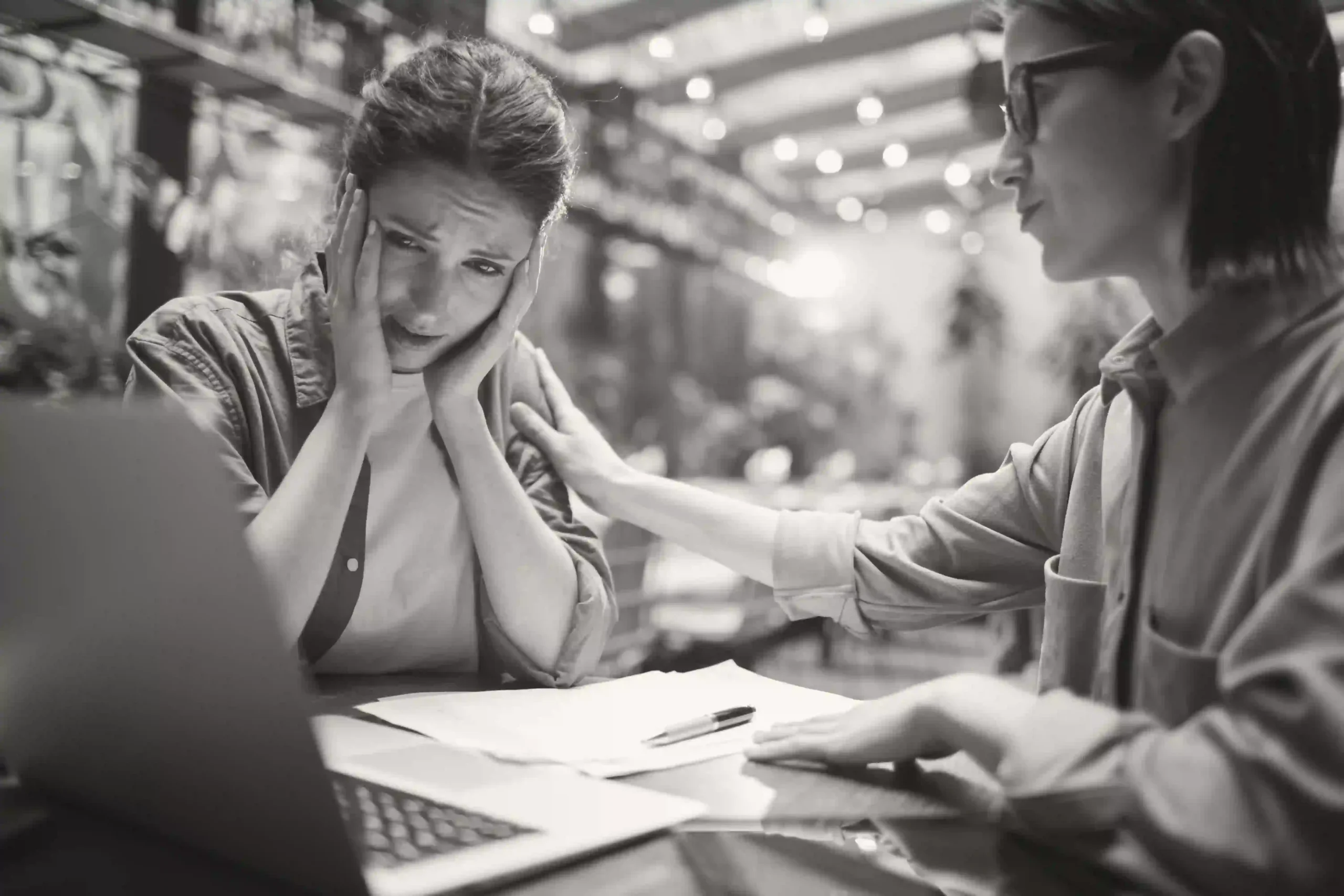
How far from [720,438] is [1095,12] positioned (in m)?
6.43

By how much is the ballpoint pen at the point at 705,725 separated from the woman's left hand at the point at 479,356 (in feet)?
1.80

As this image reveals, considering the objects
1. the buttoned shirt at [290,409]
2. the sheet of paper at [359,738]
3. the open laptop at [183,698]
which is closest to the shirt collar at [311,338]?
the buttoned shirt at [290,409]

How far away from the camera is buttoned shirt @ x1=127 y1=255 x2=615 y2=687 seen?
1.15m

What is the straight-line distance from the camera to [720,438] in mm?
7234

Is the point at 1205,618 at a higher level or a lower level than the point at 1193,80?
lower

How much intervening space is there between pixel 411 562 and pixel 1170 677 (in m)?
0.94

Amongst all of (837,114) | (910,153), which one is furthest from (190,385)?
(910,153)

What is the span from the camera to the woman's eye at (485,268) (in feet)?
4.13

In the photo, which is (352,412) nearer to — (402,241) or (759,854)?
(402,241)

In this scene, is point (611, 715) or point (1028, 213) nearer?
point (1028, 213)

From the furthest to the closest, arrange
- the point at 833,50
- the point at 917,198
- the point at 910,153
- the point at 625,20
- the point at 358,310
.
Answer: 1. the point at 917,198
2. the point at 910,153
3. the point at 833,50
4. the point at 625,20
5. the point at 358,310

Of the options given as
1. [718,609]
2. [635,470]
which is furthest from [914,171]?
[635,470]

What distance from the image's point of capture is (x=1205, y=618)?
29.3 inches

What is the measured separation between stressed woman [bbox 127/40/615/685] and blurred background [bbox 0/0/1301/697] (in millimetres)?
161
